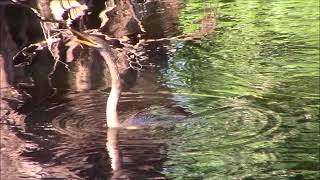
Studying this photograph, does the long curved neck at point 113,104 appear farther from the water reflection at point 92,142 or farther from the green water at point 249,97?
the green water at point 249,97

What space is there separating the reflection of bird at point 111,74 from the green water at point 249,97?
39cm

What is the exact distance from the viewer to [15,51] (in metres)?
5.87

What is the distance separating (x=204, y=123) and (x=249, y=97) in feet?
2.02

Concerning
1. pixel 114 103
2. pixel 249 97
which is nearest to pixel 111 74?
pixel 114 103

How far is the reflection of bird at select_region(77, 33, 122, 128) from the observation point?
3545 mm

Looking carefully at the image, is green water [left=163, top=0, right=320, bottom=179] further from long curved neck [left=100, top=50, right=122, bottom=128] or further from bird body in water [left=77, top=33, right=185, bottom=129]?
long curved neck [left=100, top=50, right=122, bottom=128]

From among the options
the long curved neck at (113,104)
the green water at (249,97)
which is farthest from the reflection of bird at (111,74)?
the green water at (249,97)

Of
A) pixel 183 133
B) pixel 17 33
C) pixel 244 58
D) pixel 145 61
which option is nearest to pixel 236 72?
pixel 244 58

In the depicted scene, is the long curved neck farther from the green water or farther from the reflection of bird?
the green water

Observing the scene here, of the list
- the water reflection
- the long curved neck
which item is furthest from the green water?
the long curved neck

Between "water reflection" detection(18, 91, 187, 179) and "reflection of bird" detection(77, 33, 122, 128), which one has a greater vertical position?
"reflection of bird" detection(77, 33, 122, 128)

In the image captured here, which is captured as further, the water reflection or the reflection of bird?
the reflection of bird

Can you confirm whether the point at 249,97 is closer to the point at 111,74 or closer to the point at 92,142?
the point at 111,74

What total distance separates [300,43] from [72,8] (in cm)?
215
